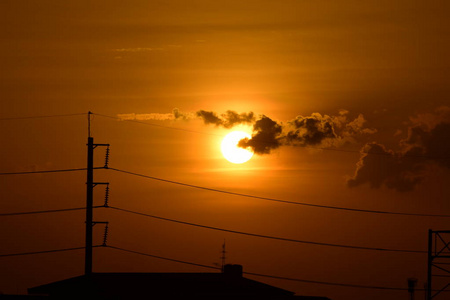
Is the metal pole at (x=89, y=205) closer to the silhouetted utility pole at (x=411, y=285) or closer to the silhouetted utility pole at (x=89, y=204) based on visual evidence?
the silhouetted utility pole at (x=89, y=204)

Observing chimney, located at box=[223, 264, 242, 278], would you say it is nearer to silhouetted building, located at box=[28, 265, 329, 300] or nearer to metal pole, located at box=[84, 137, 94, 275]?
silhouetted building, located at box=[28, 265, 329, 300]

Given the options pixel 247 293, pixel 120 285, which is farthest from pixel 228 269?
pixel 120 285

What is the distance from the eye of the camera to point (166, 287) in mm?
62875

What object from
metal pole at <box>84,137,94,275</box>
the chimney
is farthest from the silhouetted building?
metal pole at <box>84,137,94,275</box>

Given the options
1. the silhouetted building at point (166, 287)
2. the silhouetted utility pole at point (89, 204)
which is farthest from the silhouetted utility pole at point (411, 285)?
the silhouetted utility pole at point (89, 204)

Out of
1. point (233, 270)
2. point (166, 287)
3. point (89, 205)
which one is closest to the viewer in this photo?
point (89, 205)

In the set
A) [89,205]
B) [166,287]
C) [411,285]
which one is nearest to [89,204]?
[89,205]

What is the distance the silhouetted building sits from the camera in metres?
61.1

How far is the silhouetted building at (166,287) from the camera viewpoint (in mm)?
61094

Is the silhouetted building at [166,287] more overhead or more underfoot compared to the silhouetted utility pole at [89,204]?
more underfoot

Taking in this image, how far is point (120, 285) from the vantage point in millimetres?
62406

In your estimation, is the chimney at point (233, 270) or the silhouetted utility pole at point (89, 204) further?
the chimney at point (233, 270)

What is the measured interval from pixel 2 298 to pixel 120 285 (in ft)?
31.2

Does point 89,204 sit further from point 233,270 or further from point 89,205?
point 233,270
